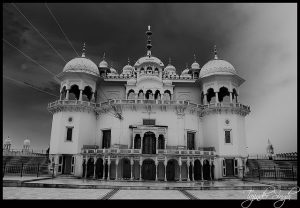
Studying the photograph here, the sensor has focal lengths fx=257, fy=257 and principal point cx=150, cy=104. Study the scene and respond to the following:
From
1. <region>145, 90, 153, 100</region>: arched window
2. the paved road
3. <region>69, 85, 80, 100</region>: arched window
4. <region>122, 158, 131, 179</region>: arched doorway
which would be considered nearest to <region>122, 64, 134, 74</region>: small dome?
<region>145, 90, 153, 100</region>: arched window

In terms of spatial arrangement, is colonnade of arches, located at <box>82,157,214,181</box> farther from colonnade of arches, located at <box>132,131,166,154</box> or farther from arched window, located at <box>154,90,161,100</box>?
arched window, located at <box>154,90,161,100</box>

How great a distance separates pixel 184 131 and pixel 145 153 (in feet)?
21.0

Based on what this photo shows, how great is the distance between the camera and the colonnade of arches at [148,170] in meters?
30.7

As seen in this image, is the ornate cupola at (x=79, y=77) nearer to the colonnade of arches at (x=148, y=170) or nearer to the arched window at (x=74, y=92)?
the arched window at (x=74, y=92)

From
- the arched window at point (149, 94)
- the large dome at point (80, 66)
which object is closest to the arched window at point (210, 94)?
the arched window at point (149, 94)

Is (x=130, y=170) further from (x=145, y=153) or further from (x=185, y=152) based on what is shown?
(x=185, y=152)

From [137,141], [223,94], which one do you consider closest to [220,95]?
[223,94]

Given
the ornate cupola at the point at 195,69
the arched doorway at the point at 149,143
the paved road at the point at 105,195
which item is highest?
the ornate cupola at the point at 195,69

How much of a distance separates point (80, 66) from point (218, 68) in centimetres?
2002

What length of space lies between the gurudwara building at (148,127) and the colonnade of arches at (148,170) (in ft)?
0.38

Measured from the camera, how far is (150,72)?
38.6 m

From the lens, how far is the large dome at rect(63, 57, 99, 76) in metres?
37.4

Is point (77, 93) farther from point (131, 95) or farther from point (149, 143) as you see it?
point (149, 143)

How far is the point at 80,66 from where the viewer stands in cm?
3753
